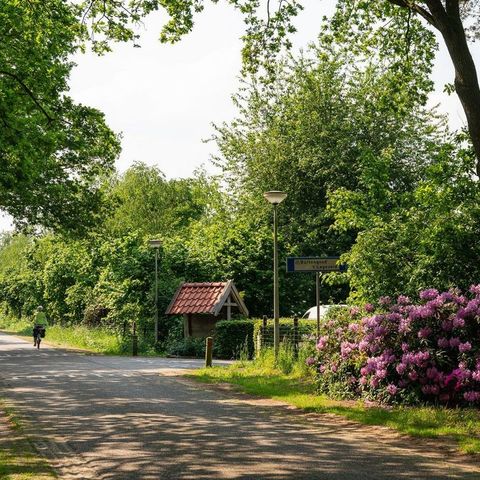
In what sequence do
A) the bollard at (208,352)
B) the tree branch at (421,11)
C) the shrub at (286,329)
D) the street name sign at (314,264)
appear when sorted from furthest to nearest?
the shrub at (286,329) → the bollard at (208,352) → the street name sign at (314,264) → the tree branch at (421,11)

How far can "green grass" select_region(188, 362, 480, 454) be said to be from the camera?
10.6 m

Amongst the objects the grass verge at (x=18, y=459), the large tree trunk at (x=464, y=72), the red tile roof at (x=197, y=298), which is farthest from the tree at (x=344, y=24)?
the red tile roof at (x=197, y=298)

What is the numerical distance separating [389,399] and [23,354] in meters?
21.6

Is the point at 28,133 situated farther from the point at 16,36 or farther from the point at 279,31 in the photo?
the point at 16,36

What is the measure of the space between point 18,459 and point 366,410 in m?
5.97

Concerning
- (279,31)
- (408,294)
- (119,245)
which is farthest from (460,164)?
(119,245)

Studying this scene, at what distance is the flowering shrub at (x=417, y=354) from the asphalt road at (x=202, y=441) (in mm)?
1421

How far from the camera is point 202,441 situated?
10.1 m

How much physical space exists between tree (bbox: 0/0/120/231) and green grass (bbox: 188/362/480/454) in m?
6.42

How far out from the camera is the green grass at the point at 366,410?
1065 cm

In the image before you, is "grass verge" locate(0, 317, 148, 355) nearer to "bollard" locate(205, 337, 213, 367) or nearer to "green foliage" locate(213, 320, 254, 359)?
"green foliage" locate(213, 320, 254, 359)

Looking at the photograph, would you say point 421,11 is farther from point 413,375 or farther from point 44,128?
point 44,128

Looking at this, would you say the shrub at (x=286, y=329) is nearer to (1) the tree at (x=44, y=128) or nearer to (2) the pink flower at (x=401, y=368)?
(1) the tree at (x=44, y=128)

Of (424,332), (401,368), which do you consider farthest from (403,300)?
(401,368)
